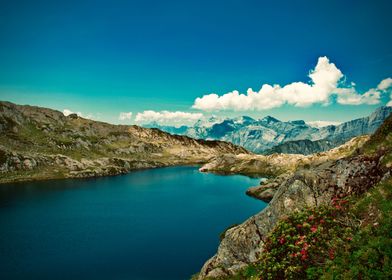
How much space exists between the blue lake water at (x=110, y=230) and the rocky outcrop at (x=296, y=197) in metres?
28.3

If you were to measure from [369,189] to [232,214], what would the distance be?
297 feet

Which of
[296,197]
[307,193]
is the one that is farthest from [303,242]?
[296,197]

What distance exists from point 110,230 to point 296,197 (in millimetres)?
74932

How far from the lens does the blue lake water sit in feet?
208

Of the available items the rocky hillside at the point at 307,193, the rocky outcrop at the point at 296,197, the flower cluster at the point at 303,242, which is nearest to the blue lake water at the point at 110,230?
the rocky outcrop at the point at 296,197

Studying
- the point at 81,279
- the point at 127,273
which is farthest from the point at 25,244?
the point at 127,273

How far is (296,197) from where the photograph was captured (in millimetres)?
31891

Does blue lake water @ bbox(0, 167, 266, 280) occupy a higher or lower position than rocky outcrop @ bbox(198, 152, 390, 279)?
lower

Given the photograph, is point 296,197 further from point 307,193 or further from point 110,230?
point 110,230


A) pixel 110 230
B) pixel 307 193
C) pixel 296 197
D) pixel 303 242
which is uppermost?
pixel 307 193

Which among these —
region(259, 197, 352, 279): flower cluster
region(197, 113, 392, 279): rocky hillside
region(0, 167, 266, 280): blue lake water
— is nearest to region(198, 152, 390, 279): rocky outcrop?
region(197, 113, 392, 279): rocky hillside

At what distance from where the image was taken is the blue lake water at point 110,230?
208ft

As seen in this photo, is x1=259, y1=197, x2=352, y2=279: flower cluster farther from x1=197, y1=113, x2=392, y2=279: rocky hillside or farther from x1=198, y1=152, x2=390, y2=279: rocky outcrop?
x1=198, y1=152, x2=390, y2=279: rocky outcrop

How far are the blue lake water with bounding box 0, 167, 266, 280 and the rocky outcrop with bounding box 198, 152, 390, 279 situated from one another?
28.3 m
